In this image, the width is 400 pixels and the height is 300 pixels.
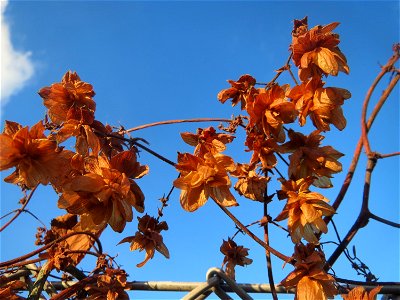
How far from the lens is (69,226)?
100cm

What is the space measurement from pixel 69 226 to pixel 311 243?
20.0 inches

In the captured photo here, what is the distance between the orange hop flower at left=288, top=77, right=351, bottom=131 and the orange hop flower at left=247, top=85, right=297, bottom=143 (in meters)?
0.02

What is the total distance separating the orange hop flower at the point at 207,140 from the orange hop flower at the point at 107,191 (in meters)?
0.09

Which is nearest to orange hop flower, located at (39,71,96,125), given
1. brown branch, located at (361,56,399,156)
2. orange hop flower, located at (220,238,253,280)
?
orange hop flower, located at (220,238,253,280)

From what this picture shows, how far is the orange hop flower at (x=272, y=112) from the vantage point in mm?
728

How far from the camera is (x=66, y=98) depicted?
2.42 feet

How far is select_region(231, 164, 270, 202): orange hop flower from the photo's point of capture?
2.37 ft

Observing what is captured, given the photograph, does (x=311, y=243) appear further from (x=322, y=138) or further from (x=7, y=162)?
(x=7, y=162)

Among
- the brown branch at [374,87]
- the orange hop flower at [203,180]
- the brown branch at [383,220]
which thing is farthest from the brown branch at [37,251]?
the brown branch at [374,87]

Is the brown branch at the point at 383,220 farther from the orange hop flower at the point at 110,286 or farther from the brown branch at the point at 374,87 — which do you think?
the orange hop flower at the point at 110,286

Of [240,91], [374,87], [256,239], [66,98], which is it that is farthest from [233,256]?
[374,87]

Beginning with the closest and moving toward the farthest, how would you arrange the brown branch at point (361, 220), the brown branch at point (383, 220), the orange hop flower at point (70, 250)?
1. the orange hop flower at point (70, 250)
2. the brown branch at point (361, 220)
3. the brown branch at point (383, 220)

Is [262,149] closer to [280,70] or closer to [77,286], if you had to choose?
[280,70]

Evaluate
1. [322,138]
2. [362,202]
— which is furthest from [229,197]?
[362,202]
